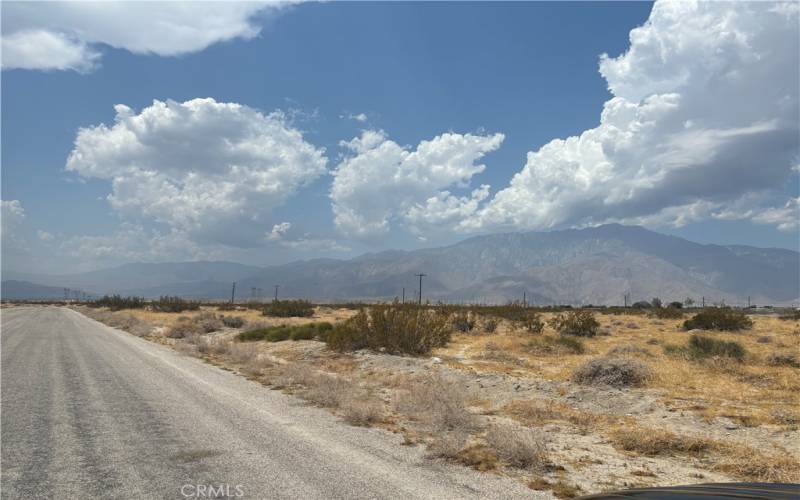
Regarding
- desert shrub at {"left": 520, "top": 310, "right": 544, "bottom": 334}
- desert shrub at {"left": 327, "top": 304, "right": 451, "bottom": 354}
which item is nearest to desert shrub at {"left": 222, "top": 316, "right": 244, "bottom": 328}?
desert shrub at {"left": 327, "top": 304, "right": 451, "bottom": 354}

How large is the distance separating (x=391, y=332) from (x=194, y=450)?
13908 millimetres

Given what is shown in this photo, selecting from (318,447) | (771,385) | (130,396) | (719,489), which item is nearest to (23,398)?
(130,396)

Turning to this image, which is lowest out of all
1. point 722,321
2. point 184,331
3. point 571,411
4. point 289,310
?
point 184,331

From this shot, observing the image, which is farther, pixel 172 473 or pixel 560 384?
pixel 560 384

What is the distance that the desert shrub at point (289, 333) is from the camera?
26.4 m

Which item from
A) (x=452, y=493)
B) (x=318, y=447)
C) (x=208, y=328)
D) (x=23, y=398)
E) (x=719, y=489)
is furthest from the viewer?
(x=208, y=328)

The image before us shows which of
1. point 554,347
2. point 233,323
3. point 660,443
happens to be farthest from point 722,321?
point 233,323

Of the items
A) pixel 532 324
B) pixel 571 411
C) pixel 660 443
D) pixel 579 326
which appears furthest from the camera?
pixel 532 324

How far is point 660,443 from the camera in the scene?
325 inches

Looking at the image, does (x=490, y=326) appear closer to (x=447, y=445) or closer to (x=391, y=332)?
(x=391, y=332)

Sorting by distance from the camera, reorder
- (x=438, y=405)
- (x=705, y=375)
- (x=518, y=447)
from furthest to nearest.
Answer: (x=705, y=375) → (x=438, y=405) → (x=518, y=447)

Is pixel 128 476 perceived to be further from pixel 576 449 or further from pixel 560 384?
pixel 560 384

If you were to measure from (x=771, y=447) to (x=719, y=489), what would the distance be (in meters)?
6.94

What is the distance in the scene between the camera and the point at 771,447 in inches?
324
